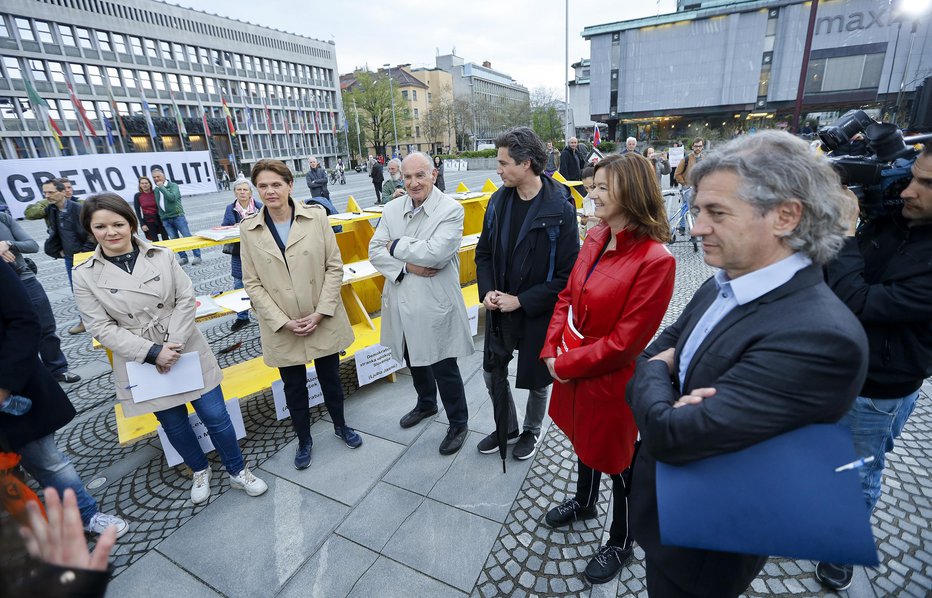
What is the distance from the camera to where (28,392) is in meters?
2.14

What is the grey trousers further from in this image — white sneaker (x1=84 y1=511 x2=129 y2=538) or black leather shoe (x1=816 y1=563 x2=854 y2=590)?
white sneaker (x1=84 y1=511 x2=129 y2=538)

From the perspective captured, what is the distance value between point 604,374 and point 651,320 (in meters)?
0.35

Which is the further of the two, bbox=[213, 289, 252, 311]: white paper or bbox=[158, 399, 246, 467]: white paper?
bbox=[213, 289, 252, 311]: white paper

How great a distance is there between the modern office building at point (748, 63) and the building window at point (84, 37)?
45648 millimetres

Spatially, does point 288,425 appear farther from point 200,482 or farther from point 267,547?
point 267,547

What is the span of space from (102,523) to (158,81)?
54484mm

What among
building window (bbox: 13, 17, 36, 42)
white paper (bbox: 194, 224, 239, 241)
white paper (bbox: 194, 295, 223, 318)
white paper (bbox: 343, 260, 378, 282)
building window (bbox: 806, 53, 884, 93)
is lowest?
white paper (bbox: 194, 295, 223, 318)

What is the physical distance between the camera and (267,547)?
95.3 inches

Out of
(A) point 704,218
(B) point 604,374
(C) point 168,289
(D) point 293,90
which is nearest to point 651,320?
(B) point 604,374

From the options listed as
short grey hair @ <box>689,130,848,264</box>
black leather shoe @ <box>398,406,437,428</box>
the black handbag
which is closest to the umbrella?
black leather shoe @ <box>398,406,437,428</box>

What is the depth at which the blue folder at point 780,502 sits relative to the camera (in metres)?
0.93

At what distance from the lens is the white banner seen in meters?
8.66

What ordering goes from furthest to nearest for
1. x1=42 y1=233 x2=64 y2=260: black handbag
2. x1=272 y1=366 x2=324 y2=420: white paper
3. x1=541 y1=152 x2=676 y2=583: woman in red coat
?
x1=42 y1=233 x2=64 y2=260: black handbag
x1=272 y1=366 x2=324 y2=420: white paper
x1=541 y1=152 x2=676 y2=583: woman in red coat

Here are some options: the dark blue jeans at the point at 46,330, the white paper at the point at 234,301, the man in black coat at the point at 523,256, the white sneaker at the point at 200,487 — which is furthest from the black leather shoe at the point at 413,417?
the dark blue jeans at the point at 46,330
